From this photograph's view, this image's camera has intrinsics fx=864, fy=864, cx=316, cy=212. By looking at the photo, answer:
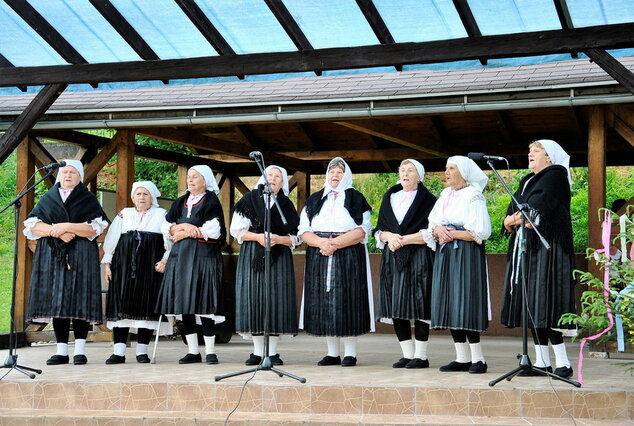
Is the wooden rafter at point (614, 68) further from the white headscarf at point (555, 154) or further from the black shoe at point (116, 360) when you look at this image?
the black shoe at point (116, 360)

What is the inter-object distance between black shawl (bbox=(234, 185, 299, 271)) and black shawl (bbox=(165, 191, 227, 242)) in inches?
6.3

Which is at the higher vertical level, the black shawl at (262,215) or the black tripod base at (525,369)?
the black shawl at (262,215)

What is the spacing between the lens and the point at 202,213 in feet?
21.4

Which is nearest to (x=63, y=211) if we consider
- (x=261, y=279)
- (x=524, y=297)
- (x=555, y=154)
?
(x=261, y=279)

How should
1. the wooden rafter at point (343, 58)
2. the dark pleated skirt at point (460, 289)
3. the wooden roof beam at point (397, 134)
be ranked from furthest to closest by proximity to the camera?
the wooden roof beam at point (397, 134)
the dark pleated skirt at point (460, 289)
the wooden rafter at point (343, 58)

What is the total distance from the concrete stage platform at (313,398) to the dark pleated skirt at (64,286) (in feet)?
1.80

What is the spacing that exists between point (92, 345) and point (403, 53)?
4327 millimetres

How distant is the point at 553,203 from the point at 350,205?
156cm

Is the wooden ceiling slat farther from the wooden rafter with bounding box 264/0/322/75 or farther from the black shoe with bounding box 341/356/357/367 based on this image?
the black shoe with bounding box 341/356/357/367

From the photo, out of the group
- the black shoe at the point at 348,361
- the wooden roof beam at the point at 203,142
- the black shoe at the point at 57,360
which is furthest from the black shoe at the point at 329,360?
the wooden roof beam at the point at 203,142

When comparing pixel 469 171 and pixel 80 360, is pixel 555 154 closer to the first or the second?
pixel 469 171

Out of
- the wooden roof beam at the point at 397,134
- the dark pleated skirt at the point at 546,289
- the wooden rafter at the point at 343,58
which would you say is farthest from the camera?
the wooden roof beam at the point at 397,134

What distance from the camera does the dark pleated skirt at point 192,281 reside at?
251 inches

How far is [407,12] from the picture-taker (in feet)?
20.2
